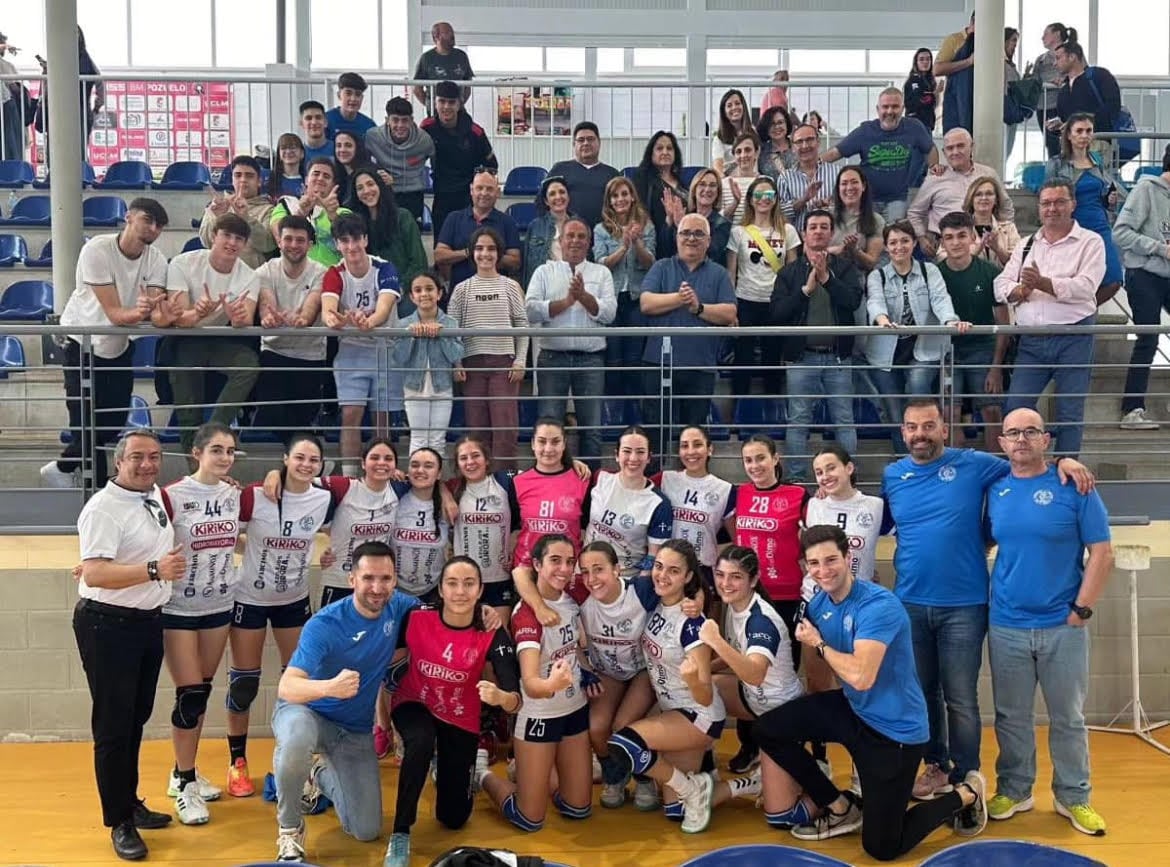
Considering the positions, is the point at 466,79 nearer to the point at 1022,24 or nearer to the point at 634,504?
the point at 634,504

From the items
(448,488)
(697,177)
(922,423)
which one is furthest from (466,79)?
(922,423)

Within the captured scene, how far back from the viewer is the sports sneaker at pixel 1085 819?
6.09 metres

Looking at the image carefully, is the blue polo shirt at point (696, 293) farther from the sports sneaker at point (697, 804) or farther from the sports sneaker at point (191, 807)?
the sports sneaker at point (191, 807)

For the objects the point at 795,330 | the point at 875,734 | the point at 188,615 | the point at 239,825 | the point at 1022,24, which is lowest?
the point at 239,825

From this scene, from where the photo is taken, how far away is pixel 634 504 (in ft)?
22.3

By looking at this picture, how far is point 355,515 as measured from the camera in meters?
6.73

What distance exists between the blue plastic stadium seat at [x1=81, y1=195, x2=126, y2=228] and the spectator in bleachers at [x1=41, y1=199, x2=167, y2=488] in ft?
12.3

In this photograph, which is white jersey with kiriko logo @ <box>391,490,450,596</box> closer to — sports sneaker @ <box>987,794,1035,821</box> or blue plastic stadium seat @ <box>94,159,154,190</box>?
sports sneaker @ <box>987,794,1035,821</box>

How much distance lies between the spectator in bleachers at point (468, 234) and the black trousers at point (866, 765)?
368 centimetres

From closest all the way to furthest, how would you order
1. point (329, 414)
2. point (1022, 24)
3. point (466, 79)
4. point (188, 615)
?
1. point (188, 615)
2. point (329, 414)
3. point (466, 79)
4. point (1022, 24)

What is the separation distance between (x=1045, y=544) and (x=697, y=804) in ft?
6.76

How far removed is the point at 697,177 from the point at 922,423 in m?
2.84

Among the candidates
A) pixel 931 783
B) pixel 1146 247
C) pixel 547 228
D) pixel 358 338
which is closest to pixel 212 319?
pixel 358 338

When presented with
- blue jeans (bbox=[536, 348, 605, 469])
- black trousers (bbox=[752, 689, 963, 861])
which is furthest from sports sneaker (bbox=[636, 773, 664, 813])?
blue jeans (bbox=[536, 348, 605, 469])
